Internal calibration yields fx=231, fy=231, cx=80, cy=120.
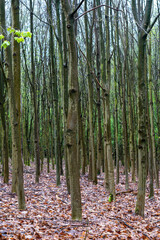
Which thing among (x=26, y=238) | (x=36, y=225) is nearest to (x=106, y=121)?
(x=36, y=225)

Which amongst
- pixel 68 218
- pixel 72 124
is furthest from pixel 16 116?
pixel 68 218

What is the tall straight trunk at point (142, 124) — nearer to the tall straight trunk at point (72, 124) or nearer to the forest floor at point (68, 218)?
the forest floor at point (68, 218)

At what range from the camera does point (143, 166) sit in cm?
514

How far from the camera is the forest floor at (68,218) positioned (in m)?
3.69

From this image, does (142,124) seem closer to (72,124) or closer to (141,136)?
(141,136)

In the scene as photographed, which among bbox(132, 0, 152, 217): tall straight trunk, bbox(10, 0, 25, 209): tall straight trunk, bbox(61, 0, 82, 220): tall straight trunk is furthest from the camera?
bbox(132, 0, 152, 217): tall straight trunk

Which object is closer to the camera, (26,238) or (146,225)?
(26,238)

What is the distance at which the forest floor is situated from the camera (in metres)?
3.69

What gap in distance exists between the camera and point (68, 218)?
4.69 metres

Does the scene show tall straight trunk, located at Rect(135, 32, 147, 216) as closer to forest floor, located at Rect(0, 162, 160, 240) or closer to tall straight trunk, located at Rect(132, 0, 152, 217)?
tall straight trunk, located at Rect(132, 0, 152, 217)

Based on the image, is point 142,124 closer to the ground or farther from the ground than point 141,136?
farther from the ground

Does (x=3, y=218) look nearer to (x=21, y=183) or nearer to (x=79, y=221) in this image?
(x=21, y=183)

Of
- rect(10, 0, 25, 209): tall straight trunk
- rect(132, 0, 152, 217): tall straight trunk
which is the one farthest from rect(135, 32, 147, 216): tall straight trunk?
rect(10, 0, 25, 209): tall straight trunk

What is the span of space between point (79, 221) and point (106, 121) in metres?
3.16
